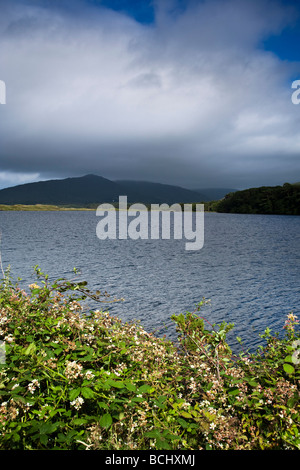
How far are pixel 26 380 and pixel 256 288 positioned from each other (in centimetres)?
2086

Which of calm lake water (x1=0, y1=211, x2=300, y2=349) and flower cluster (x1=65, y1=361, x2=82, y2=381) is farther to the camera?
calm lake water (x1=0, y1=211, x2=300, y2=349)

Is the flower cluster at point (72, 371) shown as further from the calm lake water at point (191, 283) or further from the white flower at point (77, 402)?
the calm lake water at point (191, 283)

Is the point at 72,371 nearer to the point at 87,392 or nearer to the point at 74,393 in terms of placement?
the point at 74,393

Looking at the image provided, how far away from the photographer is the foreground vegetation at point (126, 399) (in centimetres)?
383

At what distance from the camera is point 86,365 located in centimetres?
507

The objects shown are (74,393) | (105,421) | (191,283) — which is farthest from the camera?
(191,283)

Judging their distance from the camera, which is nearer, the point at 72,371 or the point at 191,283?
the point at 72,371

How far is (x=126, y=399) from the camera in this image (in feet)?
13.8

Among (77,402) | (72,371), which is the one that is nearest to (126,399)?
(77,402)

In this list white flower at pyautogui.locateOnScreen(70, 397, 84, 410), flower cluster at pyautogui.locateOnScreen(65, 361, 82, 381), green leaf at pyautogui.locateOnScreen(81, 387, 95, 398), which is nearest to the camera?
white flower at pyautogui.locateOnScreen(70, 397, 84, 410)

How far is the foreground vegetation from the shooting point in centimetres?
383

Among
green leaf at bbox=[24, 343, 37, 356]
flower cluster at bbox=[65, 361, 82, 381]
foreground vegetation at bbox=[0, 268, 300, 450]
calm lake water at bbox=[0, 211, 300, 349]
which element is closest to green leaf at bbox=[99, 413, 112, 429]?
foreground vegetation at bbox=[0, 268, 300, 450]

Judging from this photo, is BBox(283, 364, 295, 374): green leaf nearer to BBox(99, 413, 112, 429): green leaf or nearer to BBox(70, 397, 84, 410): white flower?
BBox(99, 413, 112, 429): green leaf
